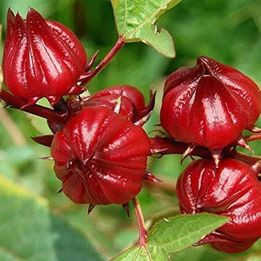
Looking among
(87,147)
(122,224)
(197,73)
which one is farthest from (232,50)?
(87,147)

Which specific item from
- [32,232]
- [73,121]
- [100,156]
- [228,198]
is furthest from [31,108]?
[32,232]

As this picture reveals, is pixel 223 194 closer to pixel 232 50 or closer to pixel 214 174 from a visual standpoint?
pixel 214 174

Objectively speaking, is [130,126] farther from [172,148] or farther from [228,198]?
[228,198]

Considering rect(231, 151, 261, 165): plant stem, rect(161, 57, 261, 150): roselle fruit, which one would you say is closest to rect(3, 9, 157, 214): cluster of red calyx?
A: rect(161, 57, 261, 150): roselle fruit

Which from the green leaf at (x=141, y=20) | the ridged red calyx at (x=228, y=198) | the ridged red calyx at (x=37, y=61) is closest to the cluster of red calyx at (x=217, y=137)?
the ridged red calyx at (x=228, y=198)

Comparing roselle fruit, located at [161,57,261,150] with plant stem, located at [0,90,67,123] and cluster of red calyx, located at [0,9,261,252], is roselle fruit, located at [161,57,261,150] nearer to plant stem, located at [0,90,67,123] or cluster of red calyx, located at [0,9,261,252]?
cluster of red calyx, located at [0,9,261,252]

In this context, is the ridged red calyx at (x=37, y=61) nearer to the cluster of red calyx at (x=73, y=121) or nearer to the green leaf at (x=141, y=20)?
the cluster of red calyx at (x=73, y=121)
